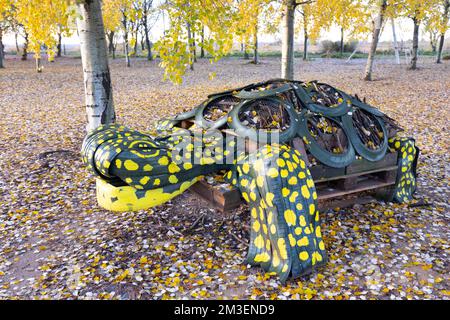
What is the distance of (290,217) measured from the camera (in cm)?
303

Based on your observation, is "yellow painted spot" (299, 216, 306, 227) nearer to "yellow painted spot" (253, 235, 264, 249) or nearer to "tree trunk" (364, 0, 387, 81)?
"yellow painted spot" (253, 235, 264, 249)

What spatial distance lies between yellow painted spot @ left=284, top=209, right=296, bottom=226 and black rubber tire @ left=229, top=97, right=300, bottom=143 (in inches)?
26.3

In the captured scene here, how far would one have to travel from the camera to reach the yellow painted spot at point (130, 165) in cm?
278

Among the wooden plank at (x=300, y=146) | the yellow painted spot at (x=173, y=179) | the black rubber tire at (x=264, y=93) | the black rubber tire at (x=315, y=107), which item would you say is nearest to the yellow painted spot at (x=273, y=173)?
the wooden plank at (x=300, y=146)

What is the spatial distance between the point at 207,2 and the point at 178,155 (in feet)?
10.6

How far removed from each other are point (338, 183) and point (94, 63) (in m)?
3.44

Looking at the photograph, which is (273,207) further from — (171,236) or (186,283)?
(171,236)

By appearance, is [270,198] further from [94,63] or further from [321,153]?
[94,63]

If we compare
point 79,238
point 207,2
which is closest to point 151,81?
point 207,2

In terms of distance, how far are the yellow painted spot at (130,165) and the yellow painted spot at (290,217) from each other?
130 cm

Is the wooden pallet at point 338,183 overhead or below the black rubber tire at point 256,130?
below

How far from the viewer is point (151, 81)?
15.8 m

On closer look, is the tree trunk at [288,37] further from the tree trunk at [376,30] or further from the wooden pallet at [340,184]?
the tree trunk at [376,30]

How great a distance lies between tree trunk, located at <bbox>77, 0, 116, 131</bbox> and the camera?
4.56 m
